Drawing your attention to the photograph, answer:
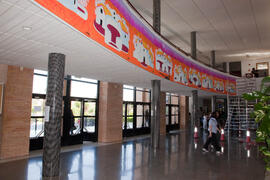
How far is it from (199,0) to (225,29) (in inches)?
166

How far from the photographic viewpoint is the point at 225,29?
1305 centimetres

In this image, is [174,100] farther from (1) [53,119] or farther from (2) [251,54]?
(1) [53,119]

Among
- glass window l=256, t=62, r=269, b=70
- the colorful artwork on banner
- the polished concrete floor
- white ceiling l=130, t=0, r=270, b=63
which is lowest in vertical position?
the polished concrete floor

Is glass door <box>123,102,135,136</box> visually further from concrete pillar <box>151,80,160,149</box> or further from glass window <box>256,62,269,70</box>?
glass window <box>256,62,269,70</box>

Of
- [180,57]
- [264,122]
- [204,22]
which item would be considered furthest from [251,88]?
[264,122]

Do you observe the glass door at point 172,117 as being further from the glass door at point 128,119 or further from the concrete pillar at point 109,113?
the concrete pillar at point 109,113

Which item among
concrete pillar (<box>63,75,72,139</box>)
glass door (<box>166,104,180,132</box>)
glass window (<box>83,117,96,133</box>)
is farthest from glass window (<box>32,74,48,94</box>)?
glass door (<box>166,104,180,132</box>)

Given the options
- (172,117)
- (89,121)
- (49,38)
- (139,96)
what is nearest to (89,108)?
(89,121)

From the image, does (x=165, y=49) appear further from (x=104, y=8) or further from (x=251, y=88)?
(x=251, y=88)

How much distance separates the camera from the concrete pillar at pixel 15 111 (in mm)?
6978

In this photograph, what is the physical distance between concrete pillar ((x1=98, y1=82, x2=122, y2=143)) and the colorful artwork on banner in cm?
356

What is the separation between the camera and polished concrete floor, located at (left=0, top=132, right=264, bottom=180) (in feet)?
18.1

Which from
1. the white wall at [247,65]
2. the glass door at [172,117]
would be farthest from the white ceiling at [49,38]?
the white wall at [247,65]

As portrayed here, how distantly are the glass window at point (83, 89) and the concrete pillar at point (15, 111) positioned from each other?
101 inches
